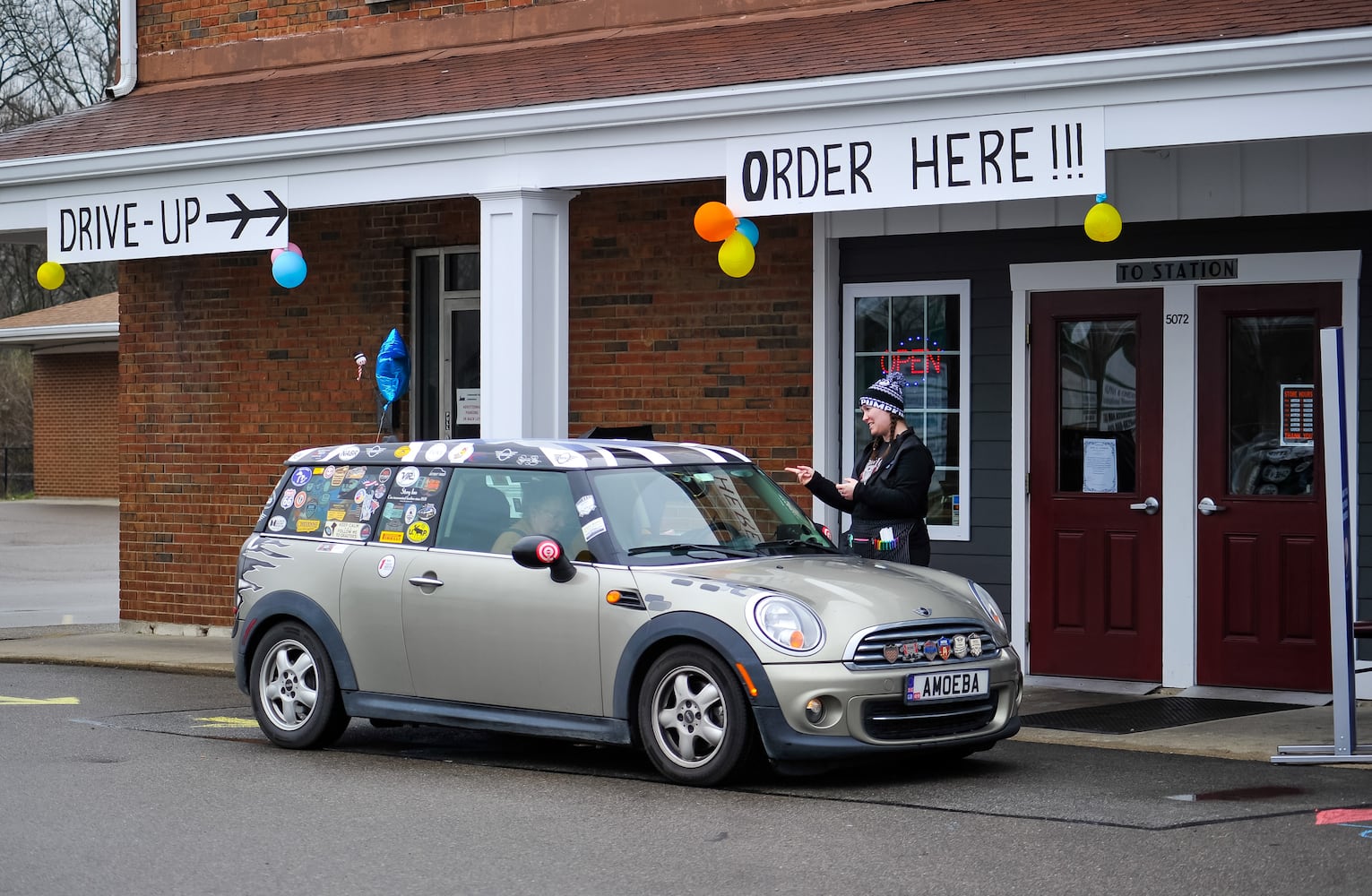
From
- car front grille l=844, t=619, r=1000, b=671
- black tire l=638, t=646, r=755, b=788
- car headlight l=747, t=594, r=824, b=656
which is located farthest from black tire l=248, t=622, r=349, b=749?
car front grille l=844, t=619, r=1000, b=671

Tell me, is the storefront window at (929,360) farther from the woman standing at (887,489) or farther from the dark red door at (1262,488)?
the woman standing at (887,489)

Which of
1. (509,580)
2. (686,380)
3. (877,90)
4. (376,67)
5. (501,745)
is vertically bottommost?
(501,745)

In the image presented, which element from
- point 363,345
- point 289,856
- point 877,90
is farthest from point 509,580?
point 363,345

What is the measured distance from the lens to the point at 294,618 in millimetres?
9172

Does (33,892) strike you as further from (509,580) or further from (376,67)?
(376,67)

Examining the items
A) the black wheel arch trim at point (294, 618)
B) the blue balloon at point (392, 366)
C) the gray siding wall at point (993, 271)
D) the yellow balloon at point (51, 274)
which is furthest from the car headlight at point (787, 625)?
the yellow balloon at point (51, 274)

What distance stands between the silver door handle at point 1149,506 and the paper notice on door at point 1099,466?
205 mm

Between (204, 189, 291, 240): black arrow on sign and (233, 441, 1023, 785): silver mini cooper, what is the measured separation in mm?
3137

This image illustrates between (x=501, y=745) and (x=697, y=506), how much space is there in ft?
5.84

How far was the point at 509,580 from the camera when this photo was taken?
8367 millimetres

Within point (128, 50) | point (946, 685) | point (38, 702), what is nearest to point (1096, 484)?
point (946, 685)

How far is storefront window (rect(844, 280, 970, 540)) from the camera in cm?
1184

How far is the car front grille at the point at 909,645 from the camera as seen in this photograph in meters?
7.58

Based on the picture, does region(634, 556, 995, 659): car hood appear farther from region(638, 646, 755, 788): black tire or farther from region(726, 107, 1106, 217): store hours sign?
region(726, 107, 1106, 217): store hours sign
